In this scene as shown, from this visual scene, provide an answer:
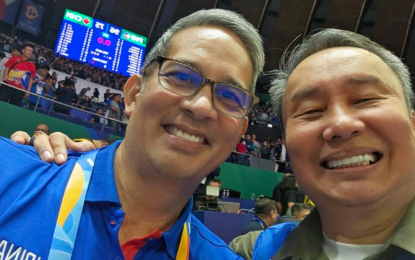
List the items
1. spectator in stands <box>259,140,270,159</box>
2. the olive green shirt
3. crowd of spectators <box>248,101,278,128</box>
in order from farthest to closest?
crowd of spectators <box>248,101,278,128</box> → spectator in stands <box>259,140,270,159</box> → the olive green shirt

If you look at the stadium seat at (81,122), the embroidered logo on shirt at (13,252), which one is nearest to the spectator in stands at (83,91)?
the stadium seat at (81,122)

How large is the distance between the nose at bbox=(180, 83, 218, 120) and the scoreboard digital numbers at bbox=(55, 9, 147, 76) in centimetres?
1107

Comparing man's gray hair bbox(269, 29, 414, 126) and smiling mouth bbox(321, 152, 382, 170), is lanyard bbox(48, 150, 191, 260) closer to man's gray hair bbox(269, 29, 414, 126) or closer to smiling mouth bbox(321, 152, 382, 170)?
smiling mouth bbox(321, 152, 382, 170)

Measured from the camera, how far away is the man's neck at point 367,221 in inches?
49.2

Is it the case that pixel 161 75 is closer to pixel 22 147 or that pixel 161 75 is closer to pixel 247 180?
pixel 22 147

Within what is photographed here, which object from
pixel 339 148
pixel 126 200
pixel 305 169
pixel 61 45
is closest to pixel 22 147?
pixel 126 200

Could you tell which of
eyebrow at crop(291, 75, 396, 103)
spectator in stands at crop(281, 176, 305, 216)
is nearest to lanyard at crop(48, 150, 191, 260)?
eyebrow at crop(291, 75, 396, 103)

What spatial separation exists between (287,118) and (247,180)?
26.2 feet

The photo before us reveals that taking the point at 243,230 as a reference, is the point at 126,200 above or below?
above

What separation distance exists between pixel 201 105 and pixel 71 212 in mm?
644

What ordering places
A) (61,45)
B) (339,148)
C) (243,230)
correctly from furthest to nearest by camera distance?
(61,45)
(243,230)
(339,148)

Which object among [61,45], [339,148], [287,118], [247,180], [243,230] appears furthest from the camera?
[61,45]

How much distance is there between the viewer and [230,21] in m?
1.51

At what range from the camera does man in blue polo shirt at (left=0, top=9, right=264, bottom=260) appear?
1107 millimetres
